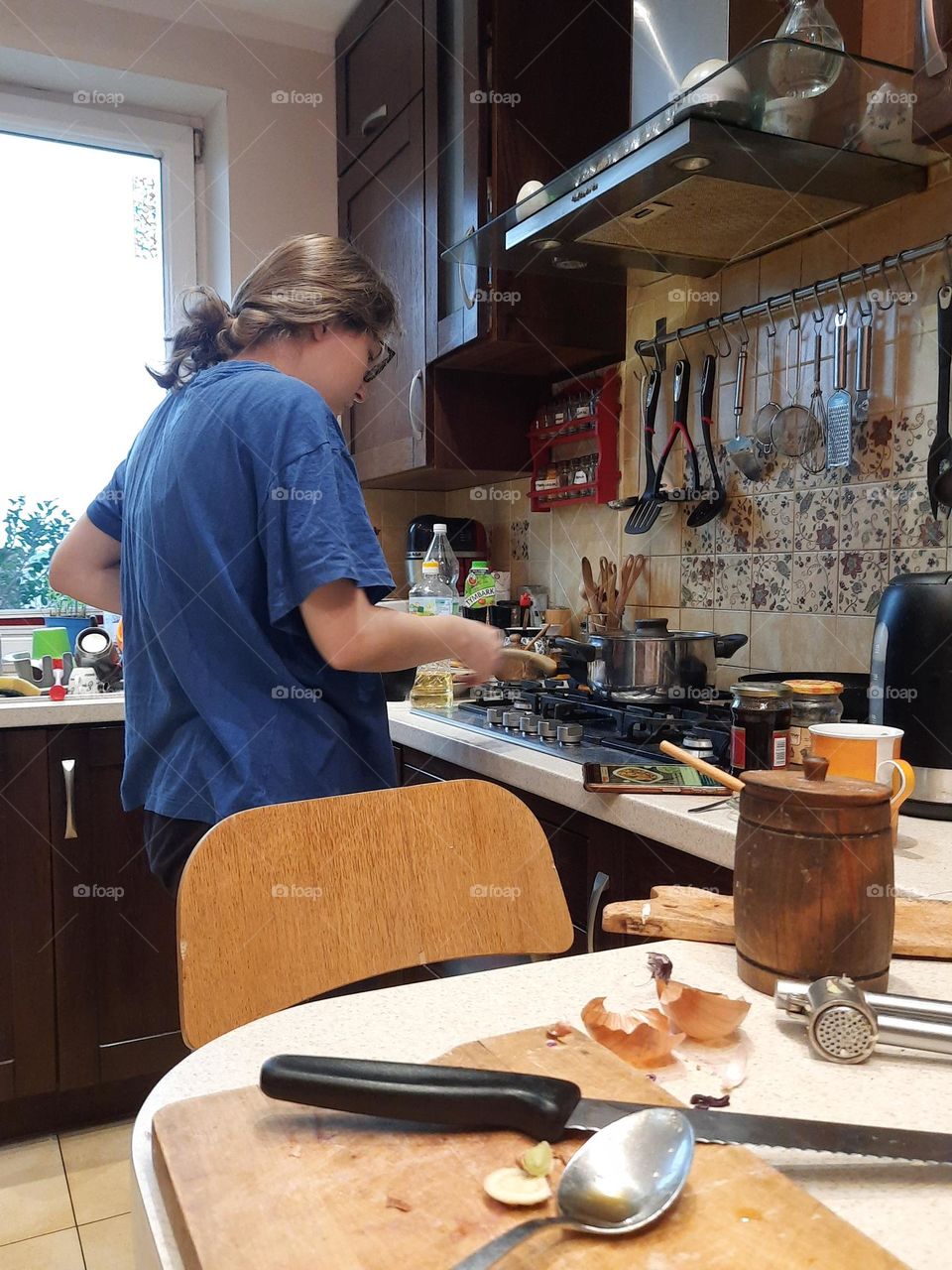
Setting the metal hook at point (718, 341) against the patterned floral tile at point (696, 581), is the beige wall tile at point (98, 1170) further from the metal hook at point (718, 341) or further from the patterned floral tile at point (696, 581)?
the metal hook at point (718, 341)

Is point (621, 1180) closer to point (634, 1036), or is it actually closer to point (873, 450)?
point (634, 1036)

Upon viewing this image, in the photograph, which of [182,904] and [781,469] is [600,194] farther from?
[182,904]

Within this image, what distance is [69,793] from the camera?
1.88 m

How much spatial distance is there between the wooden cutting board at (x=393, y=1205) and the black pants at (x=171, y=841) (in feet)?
2.28

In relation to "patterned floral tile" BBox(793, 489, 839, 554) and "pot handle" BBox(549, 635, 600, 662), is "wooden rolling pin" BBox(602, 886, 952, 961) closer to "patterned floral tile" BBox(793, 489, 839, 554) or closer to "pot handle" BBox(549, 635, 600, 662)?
"patterned floral tile" BBox(793, 489, 839, 554)

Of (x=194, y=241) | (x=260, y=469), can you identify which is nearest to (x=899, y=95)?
(x=260, y=469)

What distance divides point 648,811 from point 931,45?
1027 mm

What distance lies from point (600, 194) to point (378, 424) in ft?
4.05

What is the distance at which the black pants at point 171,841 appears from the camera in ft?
3.76

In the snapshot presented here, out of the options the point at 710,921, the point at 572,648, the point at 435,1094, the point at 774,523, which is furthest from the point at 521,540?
the point at 435,1094

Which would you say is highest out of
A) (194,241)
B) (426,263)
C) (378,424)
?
(194,241)

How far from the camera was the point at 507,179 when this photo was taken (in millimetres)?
2119

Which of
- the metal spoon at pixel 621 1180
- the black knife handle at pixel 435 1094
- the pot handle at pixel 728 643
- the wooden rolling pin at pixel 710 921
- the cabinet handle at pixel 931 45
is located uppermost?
the cabinet handle at pixel 931 45

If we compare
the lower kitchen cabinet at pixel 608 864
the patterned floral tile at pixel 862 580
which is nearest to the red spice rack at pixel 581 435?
the patterned floral tile at pixel 862 580
